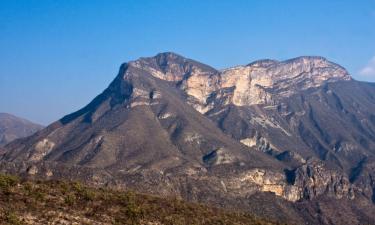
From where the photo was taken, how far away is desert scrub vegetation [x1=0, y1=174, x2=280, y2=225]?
4944cm

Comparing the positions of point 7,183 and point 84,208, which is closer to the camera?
point 84,208

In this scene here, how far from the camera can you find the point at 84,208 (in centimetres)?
5378

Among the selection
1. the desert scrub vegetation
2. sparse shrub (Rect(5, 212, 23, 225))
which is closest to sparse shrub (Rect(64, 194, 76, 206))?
the desert scrub vegetation

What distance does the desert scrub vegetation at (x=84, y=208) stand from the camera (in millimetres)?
49438

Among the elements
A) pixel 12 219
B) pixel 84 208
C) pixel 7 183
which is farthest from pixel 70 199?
pixel 12 219

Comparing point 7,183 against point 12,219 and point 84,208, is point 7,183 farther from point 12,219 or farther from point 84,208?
point 12,219

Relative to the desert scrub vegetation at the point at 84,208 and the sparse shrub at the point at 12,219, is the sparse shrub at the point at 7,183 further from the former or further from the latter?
the sparse shrub at the point at 12,219

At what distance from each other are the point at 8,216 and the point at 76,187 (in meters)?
13.3

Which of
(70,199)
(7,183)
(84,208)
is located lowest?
(84,208)

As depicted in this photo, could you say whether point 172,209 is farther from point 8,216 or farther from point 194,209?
point 8,216

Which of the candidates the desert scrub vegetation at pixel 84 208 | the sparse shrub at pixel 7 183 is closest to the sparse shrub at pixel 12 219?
the desert scrub vegetation at pixel 84 208

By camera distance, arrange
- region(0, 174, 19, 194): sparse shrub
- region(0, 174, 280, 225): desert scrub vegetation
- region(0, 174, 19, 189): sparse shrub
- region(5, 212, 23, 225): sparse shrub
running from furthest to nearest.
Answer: region(0, 174, 19, 189): sparse shrub < region(0, 174, 19, 194): sparse shrub < region(0, 174, 280, 225): desert scrub vegetation < region(5, 212, 23, 225): sparse shrub

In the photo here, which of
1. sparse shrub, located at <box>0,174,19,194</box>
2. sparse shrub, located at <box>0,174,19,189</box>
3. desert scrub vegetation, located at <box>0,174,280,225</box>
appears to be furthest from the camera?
sparse shrub, located at <box>0,174,19,189</box>

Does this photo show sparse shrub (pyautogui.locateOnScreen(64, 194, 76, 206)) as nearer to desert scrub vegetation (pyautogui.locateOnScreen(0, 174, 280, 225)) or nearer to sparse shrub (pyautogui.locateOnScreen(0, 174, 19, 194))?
desert scrub vegetation (pyautogui.locateOnScreen(0, 174, 280, 225))
